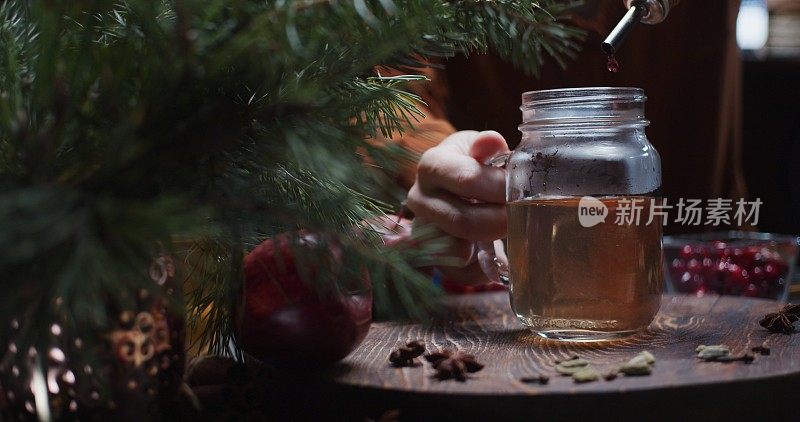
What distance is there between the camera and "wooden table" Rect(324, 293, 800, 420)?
0.39 meters

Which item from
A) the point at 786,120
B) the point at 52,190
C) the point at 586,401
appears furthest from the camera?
the point at 786,120

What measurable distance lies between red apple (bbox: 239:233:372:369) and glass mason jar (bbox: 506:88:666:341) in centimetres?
18

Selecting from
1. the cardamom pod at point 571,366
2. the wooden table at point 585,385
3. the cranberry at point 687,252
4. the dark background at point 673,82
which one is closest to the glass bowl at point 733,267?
the cranberry at point 687,252

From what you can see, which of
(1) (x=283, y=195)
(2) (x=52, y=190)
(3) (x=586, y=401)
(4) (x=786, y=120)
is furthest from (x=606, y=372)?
(4) (x=786, y=120)

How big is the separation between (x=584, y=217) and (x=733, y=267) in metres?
0.45

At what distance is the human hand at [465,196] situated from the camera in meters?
0.65

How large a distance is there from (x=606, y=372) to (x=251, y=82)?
9.1 inches

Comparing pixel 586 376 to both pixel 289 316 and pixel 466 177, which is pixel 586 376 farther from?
pixel 466 177

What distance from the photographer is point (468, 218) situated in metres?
0.65

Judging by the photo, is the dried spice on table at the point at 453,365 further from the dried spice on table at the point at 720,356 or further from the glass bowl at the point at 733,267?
the glass bowl at the point at 733,267

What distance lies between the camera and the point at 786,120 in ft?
7.49

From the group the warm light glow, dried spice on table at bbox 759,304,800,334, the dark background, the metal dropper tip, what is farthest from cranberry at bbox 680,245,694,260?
the warm light glow

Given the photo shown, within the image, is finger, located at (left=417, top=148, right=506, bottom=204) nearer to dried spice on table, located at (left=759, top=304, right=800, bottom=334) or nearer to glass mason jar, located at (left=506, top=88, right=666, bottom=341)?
glass mason jar, located at (left=506, top=88, right=666, bottom=341)

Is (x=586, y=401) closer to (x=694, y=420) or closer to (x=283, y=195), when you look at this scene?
(x=694, y=420)
